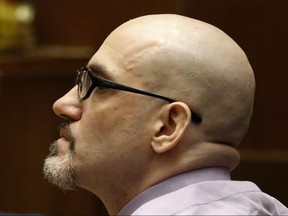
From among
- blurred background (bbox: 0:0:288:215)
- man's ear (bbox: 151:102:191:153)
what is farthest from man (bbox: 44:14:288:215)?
blurred background (bbox: 0:0:288:215)

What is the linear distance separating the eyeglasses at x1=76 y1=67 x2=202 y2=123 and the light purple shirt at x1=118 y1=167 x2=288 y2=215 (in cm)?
13

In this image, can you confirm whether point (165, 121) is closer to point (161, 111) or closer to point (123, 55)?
point (161, 111)

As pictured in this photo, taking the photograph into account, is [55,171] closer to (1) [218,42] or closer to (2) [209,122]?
(2) [209,122]

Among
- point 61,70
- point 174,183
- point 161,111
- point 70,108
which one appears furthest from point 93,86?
point 61,70

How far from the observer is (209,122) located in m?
1.56

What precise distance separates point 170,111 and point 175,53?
13 centimetres

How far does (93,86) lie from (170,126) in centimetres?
21

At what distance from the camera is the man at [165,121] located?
1.54 meters

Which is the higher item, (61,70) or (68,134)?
(68,134)

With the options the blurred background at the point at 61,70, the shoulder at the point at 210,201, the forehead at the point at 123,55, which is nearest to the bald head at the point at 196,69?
the forehead at the point at 123,55

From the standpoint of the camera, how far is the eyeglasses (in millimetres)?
1546

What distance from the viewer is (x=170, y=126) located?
1.56 m

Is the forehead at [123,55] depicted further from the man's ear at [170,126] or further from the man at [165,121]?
the man's ear at [170,126]

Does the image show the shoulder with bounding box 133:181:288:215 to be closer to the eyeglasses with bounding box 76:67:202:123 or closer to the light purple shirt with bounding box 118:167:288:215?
the light purple shirt with bounding box 118:167:288:215
